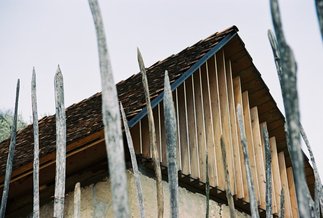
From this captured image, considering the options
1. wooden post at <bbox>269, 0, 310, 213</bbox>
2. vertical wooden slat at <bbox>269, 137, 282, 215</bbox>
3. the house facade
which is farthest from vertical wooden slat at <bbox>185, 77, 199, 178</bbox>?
wooden post at <bbox>269, 0, 310, 213</bbox>

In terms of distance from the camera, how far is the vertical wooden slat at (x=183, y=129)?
6520 mm

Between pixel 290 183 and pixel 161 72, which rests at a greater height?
pixel 161 72

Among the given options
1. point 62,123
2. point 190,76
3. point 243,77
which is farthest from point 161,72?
point 62,123

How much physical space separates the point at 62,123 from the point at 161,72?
526 cm

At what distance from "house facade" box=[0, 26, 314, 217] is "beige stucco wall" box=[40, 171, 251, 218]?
0.01 m

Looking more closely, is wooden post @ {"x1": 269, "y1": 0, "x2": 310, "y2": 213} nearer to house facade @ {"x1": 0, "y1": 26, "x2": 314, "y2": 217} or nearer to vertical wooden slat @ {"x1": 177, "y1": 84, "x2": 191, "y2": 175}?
house facade @ {"x1": 0, "y1": 26, "x2": 314, "y2": 217}

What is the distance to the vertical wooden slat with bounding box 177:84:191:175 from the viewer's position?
652cm

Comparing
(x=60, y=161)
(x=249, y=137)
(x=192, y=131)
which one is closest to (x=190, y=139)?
(x=192, y=131)

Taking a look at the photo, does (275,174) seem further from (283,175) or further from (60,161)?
(60,161)

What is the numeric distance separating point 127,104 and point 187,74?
774mm

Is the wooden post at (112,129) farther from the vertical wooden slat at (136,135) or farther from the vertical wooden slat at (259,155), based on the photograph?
the vertical wooden slat at (259,155)

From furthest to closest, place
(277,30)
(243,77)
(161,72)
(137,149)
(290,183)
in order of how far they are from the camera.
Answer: (290,183) → (243,77) → (161,72) → (137,149) → (277,30)

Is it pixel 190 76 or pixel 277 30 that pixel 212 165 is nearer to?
pixel 190 76

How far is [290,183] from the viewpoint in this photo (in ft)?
30.0
